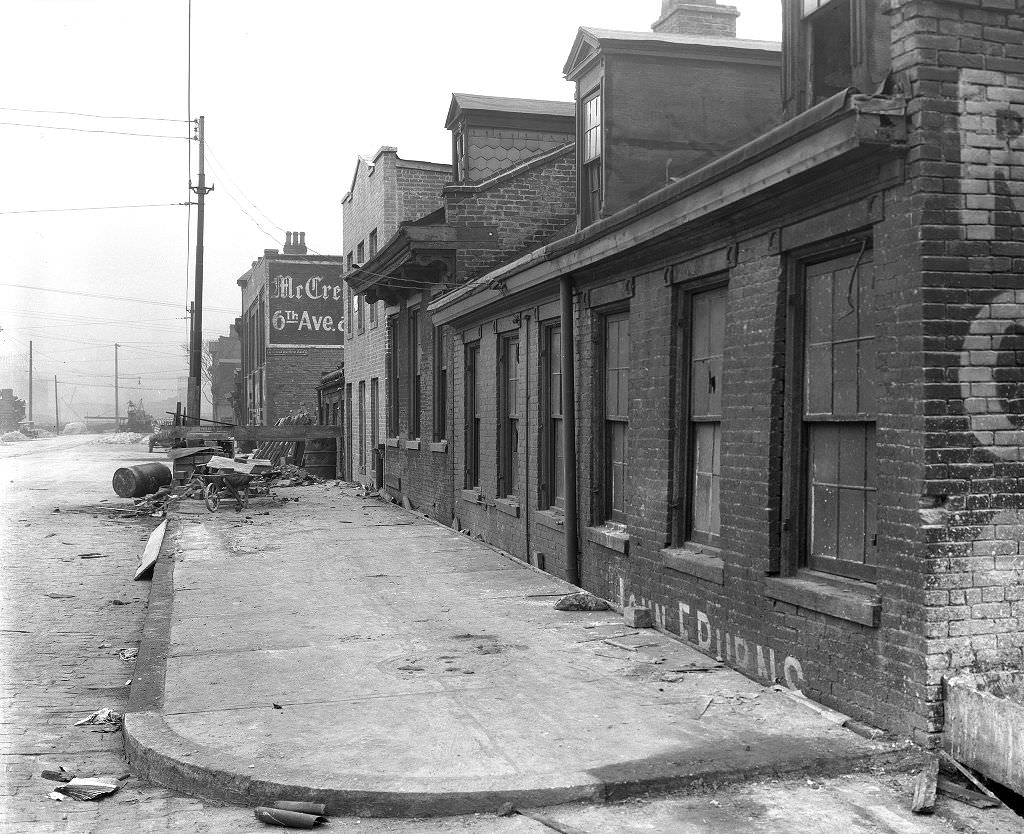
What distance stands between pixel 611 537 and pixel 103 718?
16.3 feet

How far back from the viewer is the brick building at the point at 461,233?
18.0 metres

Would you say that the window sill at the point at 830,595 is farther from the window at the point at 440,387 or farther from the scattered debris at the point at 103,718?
the window at the point at 440,387

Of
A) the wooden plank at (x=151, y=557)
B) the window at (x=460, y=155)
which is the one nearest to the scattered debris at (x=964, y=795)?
the wooden plank at (x=151, y=557)

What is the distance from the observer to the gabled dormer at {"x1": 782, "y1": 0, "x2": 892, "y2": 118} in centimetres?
607

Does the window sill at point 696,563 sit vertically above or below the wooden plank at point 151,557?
above

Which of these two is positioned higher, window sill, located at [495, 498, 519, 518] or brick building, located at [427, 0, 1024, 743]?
brick building, located at [427, 0, 1024, 743]

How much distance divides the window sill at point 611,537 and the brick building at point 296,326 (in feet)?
122

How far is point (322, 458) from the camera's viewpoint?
107 ft

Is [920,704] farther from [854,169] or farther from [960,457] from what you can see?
[854,169]

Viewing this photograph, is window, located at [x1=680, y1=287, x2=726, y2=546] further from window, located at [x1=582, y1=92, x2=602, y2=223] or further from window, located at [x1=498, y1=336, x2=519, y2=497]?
window, located at [x1=498, y1=336, x2=519, y2=497]

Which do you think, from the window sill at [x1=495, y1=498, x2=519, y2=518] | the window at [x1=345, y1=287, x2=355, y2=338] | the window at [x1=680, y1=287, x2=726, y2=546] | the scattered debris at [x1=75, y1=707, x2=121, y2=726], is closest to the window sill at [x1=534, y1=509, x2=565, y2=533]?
the window sill at [x1=495, y1=498, x2=519, y2=518]

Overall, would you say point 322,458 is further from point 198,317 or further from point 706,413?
point 706,413

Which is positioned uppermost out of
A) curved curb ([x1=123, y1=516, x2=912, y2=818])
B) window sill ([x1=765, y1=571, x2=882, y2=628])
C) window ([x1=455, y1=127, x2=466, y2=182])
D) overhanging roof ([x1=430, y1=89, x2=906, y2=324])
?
window ([x1=455, y1=127, x2=466, y2=182])

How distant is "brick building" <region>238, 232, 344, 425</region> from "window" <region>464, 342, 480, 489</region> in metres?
31.0
